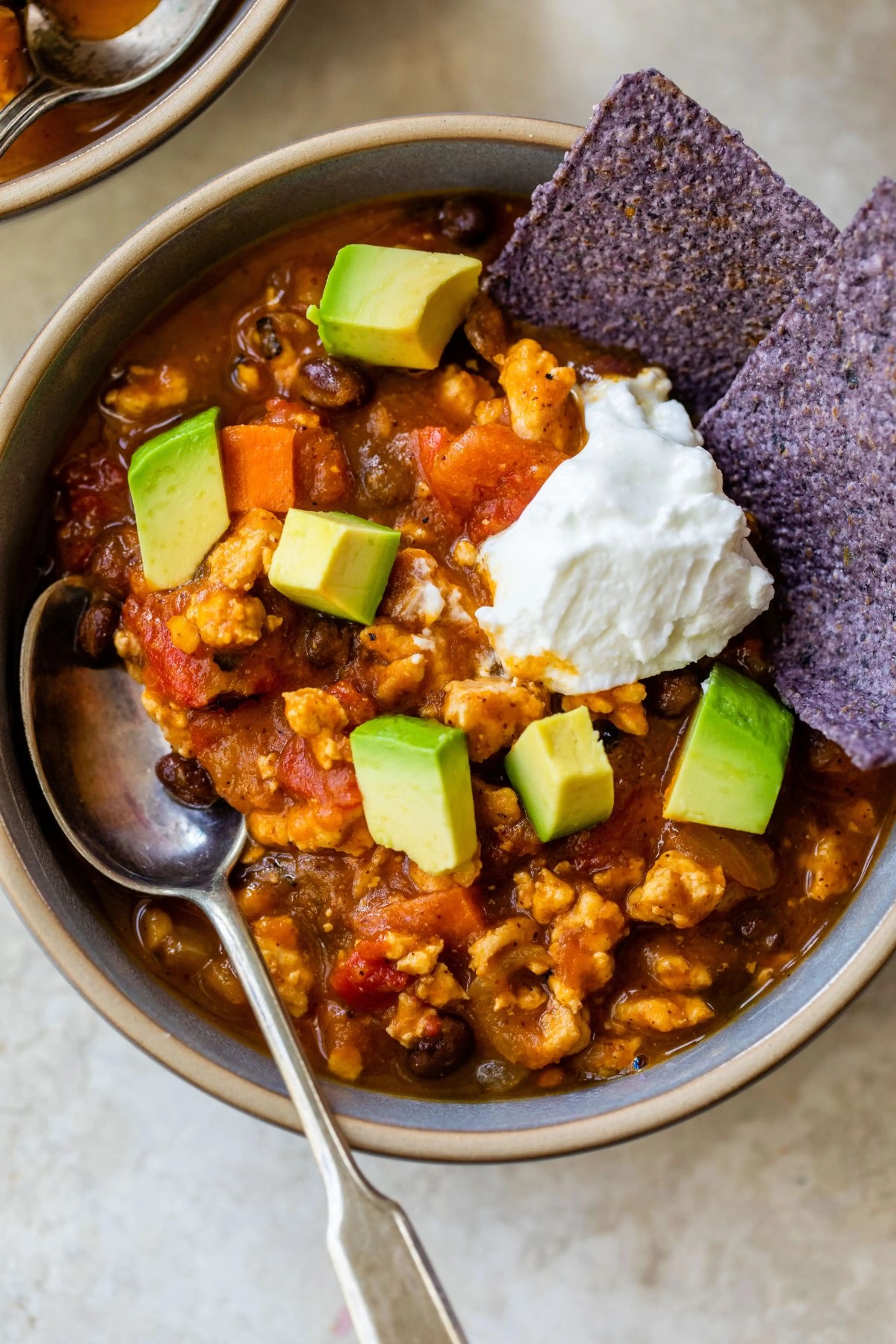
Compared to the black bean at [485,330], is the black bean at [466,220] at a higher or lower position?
higher

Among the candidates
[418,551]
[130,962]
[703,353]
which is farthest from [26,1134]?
[703,353]

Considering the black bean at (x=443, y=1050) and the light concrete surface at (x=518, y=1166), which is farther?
the light concrete surface at (x=518, y=1166)

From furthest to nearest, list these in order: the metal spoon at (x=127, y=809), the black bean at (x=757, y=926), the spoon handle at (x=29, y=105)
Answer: the spoon handle at (x=29, y=105)
the black bean at (x=757, y=926)
the metal spoon at (x=127, y=809)

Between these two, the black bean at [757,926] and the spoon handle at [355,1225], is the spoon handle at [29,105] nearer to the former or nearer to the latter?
the spoon handle at [355,1225]

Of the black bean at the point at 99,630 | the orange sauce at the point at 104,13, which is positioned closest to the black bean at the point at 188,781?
the black bean at the point at 99,630

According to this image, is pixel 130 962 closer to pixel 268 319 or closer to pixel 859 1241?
pixel 268 319

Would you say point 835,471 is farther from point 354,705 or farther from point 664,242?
point 354,705

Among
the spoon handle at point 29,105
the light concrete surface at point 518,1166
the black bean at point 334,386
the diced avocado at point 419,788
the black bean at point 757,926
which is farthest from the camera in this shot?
the light concrete surface at point 518,1166
